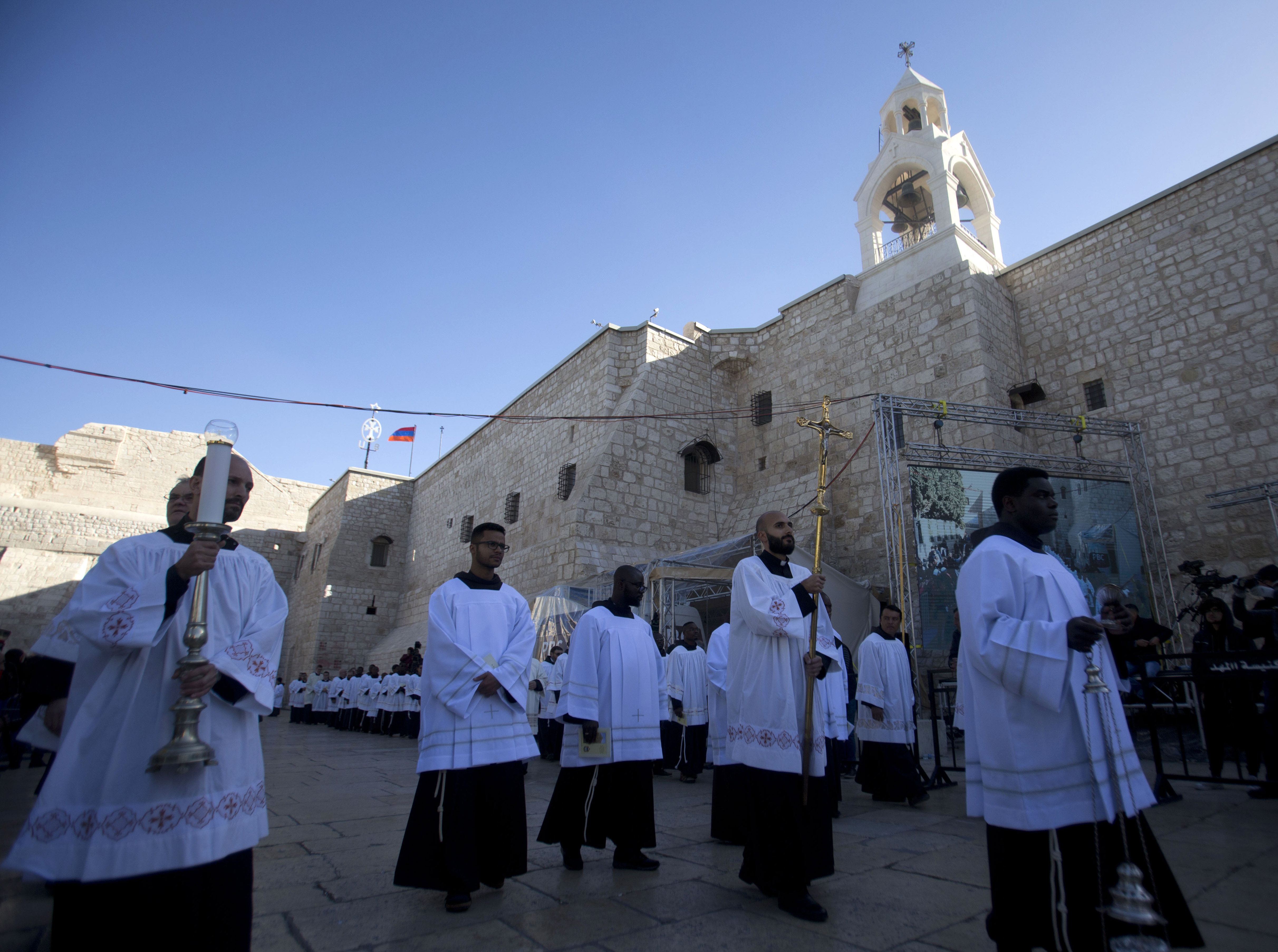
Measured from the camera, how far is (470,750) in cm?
291

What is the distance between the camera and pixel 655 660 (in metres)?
3.97

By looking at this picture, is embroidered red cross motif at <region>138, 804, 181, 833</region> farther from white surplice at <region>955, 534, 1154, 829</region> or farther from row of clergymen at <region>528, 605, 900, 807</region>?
white surplice at <region>955, 534, 1154, 829</region>

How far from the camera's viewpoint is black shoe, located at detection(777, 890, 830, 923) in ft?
8.03

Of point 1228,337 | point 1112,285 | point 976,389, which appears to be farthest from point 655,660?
point 1112,285

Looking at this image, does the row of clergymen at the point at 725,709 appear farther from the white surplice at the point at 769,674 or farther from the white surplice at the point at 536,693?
the white surplice at the point at 769,674

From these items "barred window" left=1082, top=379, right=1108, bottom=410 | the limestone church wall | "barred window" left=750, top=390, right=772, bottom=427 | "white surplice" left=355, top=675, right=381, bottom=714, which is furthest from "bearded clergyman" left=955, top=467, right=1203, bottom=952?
"white surplice" left=355, top=675, right=381, bottom=714

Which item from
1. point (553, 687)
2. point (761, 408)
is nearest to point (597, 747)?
point (553, 687)

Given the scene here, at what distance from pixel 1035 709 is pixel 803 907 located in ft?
3.74

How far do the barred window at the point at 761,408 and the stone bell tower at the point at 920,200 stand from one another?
277 cm

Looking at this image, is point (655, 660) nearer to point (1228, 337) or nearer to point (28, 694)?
point (28, 694)

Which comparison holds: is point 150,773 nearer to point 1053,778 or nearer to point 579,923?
point 579,923

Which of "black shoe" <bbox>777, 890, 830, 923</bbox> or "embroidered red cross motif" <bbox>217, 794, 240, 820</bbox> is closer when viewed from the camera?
"embroidered red cross motif" <bbox>217, 794, 240, 820</bbox>

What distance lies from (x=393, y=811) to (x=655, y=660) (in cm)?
234

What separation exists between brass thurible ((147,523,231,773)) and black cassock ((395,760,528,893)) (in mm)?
1259
